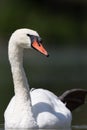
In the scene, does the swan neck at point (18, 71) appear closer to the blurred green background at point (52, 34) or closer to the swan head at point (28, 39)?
the swan head at point (28, 39)

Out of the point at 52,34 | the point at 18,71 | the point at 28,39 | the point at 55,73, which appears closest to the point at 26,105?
the point at 18,71

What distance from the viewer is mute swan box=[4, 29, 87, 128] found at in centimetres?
1009

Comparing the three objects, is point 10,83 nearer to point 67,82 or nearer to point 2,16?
point 67,82

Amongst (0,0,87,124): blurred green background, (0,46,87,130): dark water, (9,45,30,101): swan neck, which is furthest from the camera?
(0,0,87,124): blurred green background

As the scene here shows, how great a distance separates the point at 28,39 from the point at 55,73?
32.9 feet

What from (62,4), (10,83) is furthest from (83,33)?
(10,83)

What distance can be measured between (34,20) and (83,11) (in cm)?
376

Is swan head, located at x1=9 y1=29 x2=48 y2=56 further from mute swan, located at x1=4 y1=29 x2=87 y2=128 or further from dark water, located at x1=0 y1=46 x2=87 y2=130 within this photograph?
dark water, located at x1=0 y1=46 x2=87 y2=130

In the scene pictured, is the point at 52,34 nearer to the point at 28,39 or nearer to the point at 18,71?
the point at 18,71

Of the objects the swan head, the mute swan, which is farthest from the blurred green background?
the swan head

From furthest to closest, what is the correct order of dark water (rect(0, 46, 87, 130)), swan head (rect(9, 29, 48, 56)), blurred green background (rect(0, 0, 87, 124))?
blurred green background (rect(0, 0, 87, 124)) < dark water (rect(0, 46, 87, 130)) < swan head (rect(9, 29, 48, 56))

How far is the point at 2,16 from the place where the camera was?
94.1ft

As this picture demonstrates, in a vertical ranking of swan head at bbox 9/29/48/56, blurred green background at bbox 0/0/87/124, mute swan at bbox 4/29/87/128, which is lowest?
blurred green background at bbox 0/0/87/124

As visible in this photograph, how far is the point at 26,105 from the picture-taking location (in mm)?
10336
